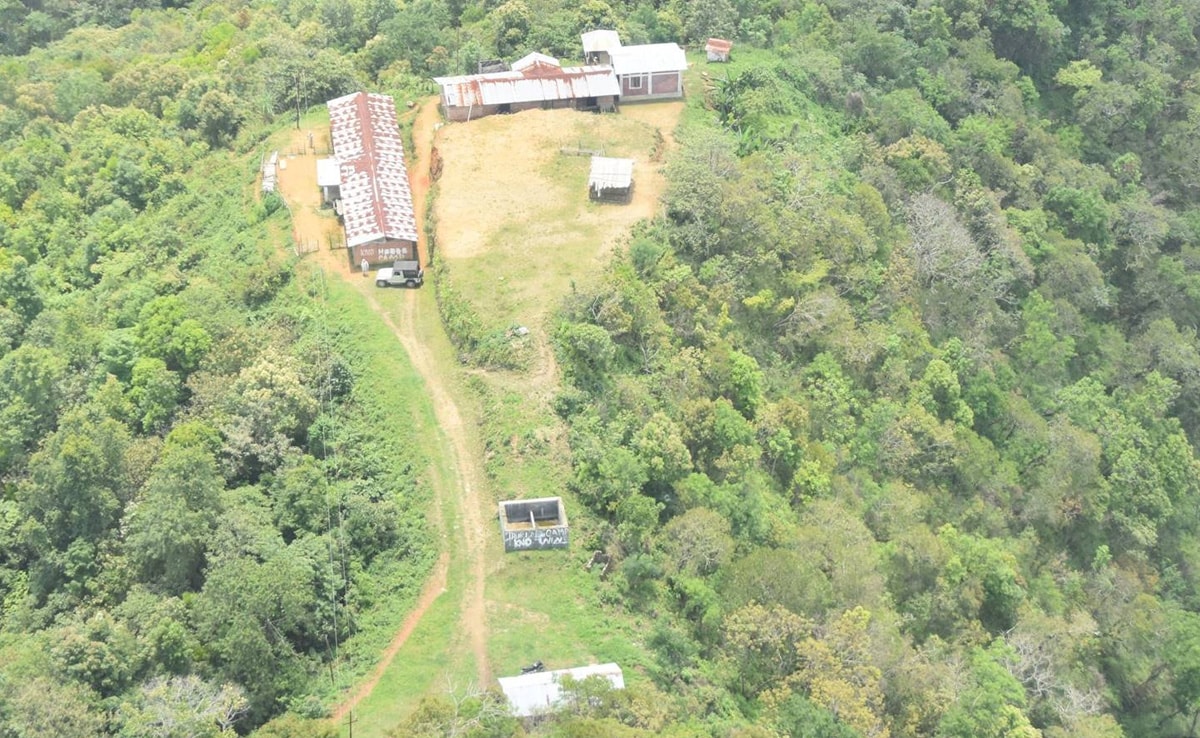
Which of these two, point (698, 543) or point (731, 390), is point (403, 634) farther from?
point (731, 390)

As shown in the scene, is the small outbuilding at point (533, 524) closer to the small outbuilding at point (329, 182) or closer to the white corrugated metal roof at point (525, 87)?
the small outbuilding at point (329, 182)

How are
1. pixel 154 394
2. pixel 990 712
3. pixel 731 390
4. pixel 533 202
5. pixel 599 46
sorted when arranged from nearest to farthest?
pixel 990 712, pixel 154 394, pixel 731 390, pixel 533 202, pixel 599 46

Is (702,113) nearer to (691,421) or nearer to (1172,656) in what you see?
(691,421)


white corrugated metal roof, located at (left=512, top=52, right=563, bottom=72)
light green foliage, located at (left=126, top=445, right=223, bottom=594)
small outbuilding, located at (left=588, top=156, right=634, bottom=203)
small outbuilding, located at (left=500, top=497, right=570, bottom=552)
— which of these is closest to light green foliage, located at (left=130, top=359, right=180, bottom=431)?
light green foliage, located at (left=126, top=445, right=223, bottom=594)

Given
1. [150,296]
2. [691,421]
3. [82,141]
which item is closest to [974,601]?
[691,421]

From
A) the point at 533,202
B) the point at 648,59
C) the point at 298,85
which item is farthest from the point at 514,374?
the point at 298,85

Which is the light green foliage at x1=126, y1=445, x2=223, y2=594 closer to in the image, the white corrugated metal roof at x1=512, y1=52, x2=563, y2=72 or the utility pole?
the utility pole
